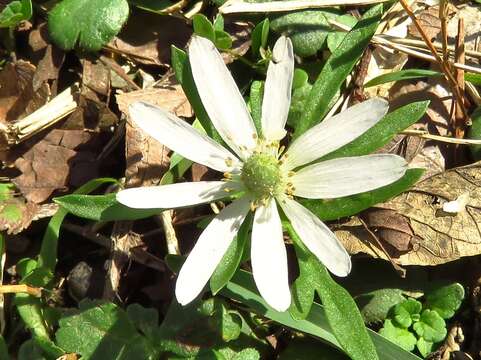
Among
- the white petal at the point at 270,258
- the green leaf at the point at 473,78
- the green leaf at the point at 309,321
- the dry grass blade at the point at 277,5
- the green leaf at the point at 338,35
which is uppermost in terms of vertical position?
the dry grass blade at the point at 277,5

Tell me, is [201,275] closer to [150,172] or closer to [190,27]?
[150,172]

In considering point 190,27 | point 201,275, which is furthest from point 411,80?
point 201,275

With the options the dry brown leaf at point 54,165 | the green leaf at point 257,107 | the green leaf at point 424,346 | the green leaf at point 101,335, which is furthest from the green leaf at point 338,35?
the green leaf at point 101,335

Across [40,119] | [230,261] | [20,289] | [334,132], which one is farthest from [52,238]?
[334,132]

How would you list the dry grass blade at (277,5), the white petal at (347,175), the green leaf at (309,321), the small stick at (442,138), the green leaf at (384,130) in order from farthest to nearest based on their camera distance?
the dry grass blade at (277,5) → the small stick at (442,138) → the green leaf at (309,321) → the green leaf at (384,130) → the white petal at (347,175)

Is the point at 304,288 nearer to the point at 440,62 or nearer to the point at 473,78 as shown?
the point at 440,62

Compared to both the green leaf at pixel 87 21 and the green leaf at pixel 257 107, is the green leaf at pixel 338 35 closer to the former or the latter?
the green leaf at pixel 257 107
